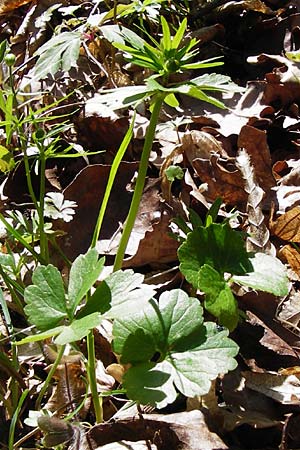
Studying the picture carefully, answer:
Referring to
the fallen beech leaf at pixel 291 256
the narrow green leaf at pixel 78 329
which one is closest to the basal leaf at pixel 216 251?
the narrow green leaf at pixel 78 329

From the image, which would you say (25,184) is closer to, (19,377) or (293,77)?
(19,377)

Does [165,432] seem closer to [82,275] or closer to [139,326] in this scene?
[139,326]

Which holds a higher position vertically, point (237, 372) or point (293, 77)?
point (293, 77)

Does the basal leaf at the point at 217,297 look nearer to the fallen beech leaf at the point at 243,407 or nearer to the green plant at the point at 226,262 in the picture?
A: the green plant at the point at 226,262

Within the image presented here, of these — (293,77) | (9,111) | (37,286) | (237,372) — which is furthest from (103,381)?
(293,77)

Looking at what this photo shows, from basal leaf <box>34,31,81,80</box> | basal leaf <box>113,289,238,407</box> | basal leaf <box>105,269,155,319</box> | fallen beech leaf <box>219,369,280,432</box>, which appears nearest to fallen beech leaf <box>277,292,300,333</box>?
fallen beech leaf <box>219,369,280,432</box>
